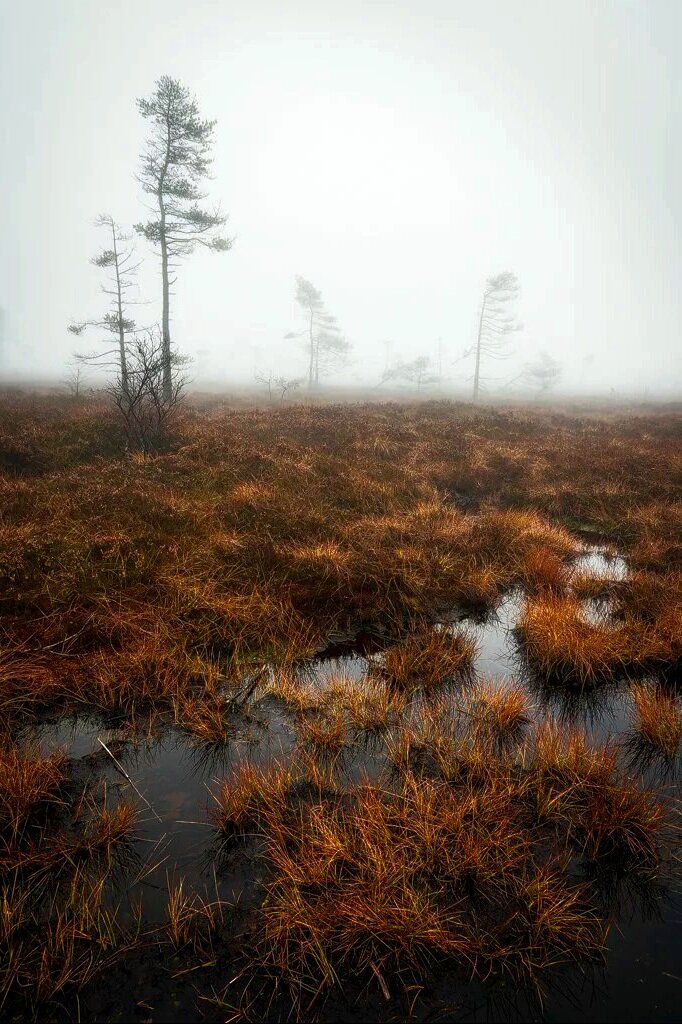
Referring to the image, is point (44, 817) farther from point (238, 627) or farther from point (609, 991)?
point (609, 991)

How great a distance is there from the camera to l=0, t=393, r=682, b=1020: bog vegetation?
2.31 metres

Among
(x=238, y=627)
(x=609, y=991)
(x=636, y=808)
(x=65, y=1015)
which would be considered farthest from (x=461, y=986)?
(x=238, y=627)

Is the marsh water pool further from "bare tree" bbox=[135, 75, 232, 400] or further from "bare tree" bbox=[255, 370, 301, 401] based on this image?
"bare tree" bbox=[255, 370, 301, 401]

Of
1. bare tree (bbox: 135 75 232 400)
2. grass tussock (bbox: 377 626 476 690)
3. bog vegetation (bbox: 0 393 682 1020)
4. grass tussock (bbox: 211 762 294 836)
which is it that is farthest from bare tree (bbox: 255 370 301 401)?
grass tussock (bbox: 211 762 294 836)

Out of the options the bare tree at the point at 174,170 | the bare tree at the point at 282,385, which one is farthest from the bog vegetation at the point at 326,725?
the bare tree at the point at 282,385

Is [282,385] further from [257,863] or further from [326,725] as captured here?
[257,863]

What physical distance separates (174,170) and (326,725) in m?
21.9

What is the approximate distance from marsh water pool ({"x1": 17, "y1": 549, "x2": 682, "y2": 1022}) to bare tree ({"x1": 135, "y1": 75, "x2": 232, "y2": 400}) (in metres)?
16.3

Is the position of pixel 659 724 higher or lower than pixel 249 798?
higher

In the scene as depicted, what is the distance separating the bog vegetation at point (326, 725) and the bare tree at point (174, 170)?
1330 cm

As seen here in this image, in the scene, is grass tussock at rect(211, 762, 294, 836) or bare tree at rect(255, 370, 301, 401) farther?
bare tree at rect(255, 370, 301, 401)

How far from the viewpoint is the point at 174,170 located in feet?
60.6

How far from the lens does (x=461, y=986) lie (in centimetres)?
219

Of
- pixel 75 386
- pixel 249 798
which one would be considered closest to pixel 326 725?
pixel 249 798
